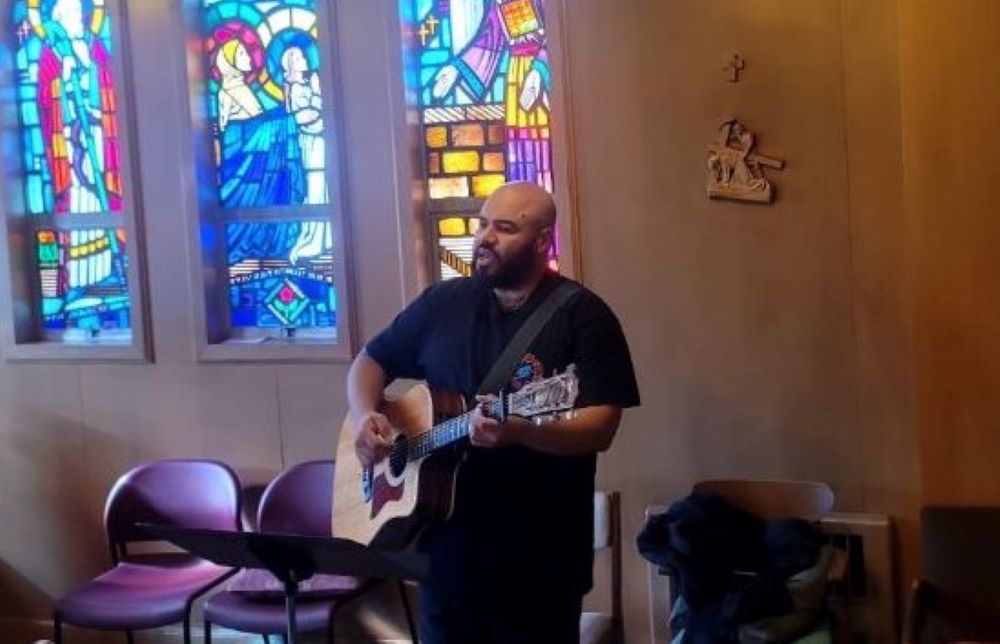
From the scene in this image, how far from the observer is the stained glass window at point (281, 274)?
15.3 ft

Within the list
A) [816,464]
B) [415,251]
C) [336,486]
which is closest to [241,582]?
[336,486]

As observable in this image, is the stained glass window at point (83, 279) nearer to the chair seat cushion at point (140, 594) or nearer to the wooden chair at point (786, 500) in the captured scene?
the chair seat cushion at point (140, 594)

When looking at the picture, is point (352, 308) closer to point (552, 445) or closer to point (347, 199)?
point (347, 199)

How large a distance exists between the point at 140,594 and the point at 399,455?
1.57 m

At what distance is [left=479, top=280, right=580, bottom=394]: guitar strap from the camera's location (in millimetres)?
2826

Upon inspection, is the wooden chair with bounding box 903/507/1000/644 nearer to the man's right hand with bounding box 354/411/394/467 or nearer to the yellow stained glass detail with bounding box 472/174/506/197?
the man's right hand with bounding box 354/411/394/467

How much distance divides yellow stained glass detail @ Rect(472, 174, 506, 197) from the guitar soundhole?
62.4 inches

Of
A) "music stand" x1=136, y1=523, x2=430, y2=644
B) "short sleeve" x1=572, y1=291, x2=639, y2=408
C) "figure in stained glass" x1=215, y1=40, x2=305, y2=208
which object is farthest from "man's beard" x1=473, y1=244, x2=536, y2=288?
"figure in stained glass" x1=215, y1=40, x2=305, y2=208

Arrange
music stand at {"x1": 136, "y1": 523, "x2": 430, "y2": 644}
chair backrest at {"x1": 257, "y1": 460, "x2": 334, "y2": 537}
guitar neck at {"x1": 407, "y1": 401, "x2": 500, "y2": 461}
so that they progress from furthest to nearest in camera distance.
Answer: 1. chair backrest at {"x1": 257, "y1": 460, "x2": 334, "y2": 537}
2. guitar neck at {"x1": 407, "y1": 401, "x2": 500, "y2": 461}
3. music stand at {"x1": 136, "y1": 523, "x2": 430, "y2": 644}

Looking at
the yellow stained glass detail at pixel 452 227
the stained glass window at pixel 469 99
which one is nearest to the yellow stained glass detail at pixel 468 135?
the stained glass window at pixel 469 99

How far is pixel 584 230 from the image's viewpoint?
421 centimetres

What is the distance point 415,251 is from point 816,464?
1471mm

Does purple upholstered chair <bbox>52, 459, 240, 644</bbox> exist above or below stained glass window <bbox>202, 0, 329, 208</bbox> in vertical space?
below

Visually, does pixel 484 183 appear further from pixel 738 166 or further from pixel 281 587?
pixel 281 587
